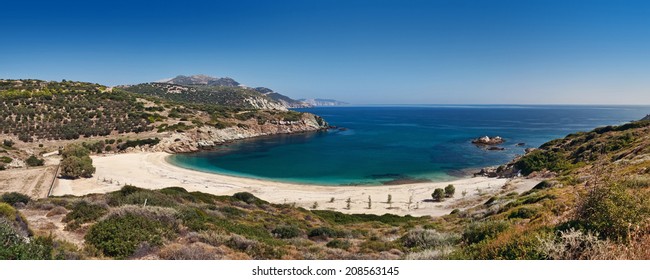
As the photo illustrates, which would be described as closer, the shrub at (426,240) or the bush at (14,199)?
the shrub at (426,240)

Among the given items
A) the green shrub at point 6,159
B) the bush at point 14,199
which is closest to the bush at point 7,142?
the green shrub at point 6,159

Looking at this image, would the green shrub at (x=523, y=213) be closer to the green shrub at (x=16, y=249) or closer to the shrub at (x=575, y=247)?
the shrub at (x=575, y=247)

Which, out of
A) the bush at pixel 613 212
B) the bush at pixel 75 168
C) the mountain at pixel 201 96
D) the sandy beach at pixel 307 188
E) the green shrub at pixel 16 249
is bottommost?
the sandy beach at pixel 307 188

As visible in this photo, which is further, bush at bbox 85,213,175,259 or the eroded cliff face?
the eroded cliff face

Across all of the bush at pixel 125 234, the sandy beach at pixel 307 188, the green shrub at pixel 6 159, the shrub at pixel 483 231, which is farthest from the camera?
the green shrub at pixel 6 159

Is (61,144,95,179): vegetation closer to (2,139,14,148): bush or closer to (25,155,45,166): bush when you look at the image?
(25,155,45,166): bush

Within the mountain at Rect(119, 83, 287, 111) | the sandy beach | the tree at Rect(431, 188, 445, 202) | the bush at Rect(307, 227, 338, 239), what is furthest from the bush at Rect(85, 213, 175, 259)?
the mountain at Rect(119, 83, 287, 111)
